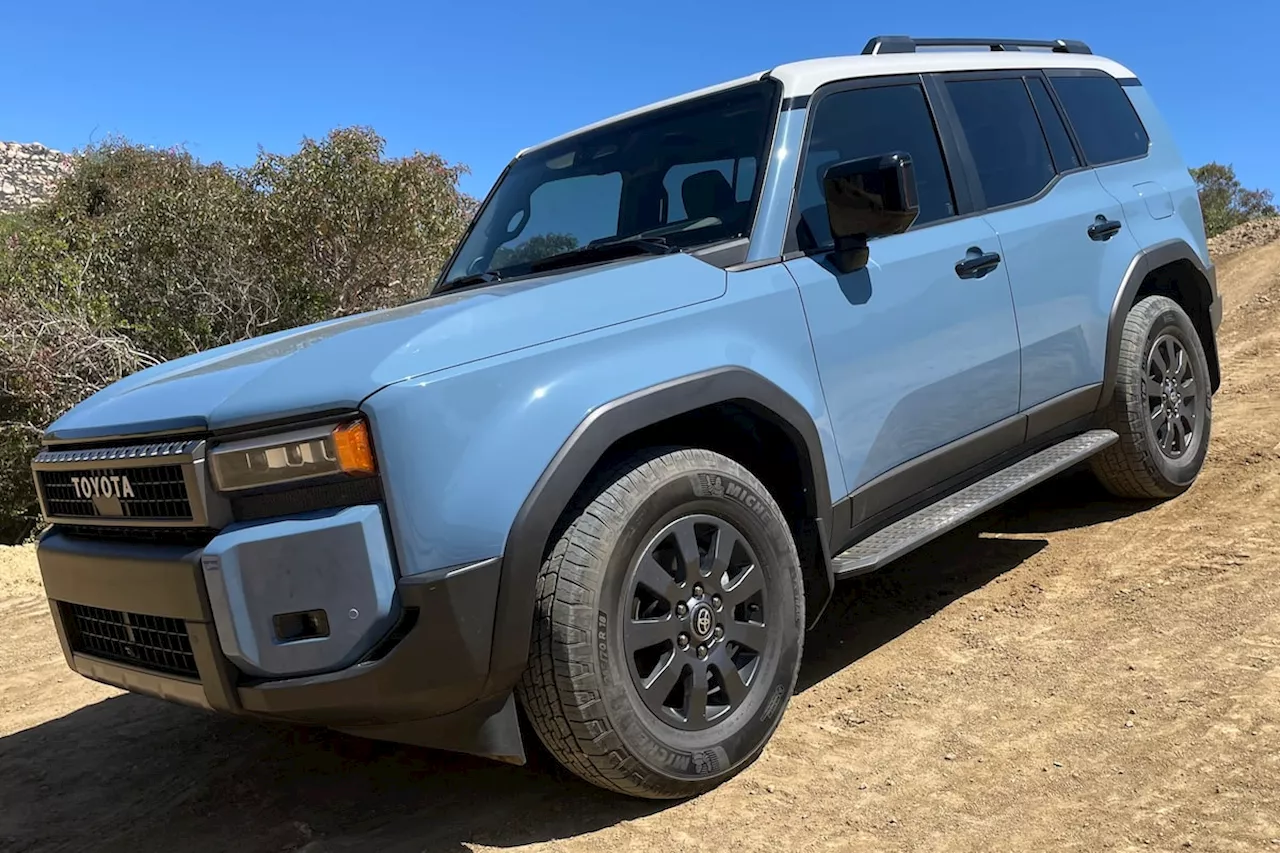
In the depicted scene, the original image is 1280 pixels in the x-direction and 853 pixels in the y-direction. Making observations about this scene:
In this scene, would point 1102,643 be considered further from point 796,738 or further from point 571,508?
point 571,508

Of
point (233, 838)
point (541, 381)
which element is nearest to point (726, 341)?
point (541, 381)

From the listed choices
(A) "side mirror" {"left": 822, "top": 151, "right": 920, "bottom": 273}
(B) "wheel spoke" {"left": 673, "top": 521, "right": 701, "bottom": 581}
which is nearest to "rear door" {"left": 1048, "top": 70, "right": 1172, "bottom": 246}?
(A) "side mirror" {"left": 822, "top": 151, "right": 920, "bottom": 273}

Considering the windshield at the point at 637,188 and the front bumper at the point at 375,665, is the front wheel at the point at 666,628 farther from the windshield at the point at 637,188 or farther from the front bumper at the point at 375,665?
the windshield at the point at 637,188

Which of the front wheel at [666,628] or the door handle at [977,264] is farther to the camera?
the door handle at [977,264]

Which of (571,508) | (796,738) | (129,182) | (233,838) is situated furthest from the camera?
(129,182)

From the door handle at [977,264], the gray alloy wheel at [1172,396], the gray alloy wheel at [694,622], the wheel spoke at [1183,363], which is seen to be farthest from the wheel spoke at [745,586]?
the wheel spoke at [1183,363]

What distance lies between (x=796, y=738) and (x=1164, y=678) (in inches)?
46.0

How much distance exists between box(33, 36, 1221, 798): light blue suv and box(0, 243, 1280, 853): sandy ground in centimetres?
31

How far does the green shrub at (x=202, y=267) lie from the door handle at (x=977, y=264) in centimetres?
882

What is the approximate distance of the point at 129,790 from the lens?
3.22 metres

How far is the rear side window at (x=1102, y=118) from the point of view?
459 cm

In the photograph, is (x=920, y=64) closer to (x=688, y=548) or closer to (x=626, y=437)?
(x=626, y=437)

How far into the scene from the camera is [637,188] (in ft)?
11.8

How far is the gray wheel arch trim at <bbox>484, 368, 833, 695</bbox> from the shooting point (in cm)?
231
